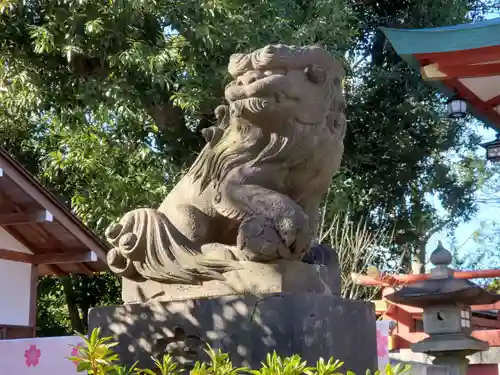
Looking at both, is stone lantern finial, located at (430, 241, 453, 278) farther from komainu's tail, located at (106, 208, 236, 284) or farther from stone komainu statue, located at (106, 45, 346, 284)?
komainu's tail, located at (106, 208, 236, 284)

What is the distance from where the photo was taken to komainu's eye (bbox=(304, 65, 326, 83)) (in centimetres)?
349

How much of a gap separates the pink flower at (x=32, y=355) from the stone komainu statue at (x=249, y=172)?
250 cm

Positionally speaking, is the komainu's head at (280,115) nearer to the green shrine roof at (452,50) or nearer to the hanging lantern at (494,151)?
the green shrine roof at (452,50)

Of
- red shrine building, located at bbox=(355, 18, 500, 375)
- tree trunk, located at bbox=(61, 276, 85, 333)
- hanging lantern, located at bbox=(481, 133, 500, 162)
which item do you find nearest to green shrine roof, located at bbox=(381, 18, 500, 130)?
red shrine building, located at bbox=(355, 18, 500, 375)

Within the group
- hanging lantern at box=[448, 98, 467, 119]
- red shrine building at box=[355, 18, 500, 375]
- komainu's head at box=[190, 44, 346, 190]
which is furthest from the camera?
hanging lantern at box=[448, 98, 467, 119]

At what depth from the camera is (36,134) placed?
9828 millimetres

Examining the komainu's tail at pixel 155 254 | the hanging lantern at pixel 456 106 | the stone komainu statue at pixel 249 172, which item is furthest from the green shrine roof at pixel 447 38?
the komainu's tail at pixel 155 254

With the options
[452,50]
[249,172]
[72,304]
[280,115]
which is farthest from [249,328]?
[72,304]

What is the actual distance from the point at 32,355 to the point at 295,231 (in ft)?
10.9

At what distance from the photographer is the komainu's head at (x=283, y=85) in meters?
3.39

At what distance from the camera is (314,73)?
349 centimetres

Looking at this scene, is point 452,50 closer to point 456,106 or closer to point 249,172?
point 456,106

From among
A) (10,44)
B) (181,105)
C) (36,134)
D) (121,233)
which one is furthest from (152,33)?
(121,233)

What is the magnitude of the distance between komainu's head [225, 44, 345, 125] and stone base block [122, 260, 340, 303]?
70 centimetres
